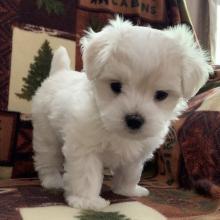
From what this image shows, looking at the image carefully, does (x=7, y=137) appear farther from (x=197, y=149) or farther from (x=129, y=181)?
(x=197, y=149)

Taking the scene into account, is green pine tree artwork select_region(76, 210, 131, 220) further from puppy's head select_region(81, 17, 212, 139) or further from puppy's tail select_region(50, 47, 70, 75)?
puppy's tail select_region(50, 47, 70, 75)

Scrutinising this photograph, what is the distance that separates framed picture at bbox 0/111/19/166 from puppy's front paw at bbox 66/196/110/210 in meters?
0.56

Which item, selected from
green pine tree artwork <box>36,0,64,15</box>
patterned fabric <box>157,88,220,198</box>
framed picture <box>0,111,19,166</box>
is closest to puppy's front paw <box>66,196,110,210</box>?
patterned fabric <box>157,88,220,198</box>

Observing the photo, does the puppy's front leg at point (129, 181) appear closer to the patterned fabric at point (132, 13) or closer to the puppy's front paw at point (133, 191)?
the puppy's front paw at point (133, 191)

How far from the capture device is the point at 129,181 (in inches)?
70.4

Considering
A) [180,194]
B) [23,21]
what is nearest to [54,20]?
[23,21]

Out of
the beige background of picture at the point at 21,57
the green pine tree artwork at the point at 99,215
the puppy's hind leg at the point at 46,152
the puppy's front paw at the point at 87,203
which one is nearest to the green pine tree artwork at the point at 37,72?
the beige background of picture at the point at 21,57

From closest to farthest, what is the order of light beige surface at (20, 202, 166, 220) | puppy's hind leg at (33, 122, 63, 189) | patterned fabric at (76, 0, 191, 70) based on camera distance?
light beige surface at (20, 202, 166, 220) < puppy's hind leg at (33, 122, 63, 189) < patterned fabric at (76, 0, 191, 70)

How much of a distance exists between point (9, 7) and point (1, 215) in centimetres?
108

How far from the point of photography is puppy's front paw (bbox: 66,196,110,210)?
4.97 ft

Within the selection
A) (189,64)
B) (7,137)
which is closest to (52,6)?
(7,137)

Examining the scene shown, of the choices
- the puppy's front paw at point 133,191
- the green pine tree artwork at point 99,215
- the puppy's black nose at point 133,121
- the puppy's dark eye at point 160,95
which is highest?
the puppy's dark eye at point 160,95

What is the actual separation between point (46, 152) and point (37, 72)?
0.43m

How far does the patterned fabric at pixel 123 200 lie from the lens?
150 centimetres
